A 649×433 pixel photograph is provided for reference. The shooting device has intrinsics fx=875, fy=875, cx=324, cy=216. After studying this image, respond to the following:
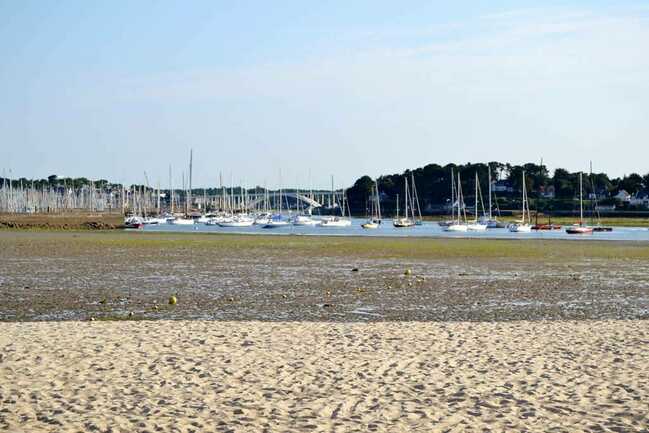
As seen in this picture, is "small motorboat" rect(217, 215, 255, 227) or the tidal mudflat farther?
"small motorboat" rect(217, 215, 255, 227)

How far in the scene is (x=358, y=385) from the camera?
516 inches

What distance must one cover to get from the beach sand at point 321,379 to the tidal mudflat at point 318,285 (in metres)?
4.92

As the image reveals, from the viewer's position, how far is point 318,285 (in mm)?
31812

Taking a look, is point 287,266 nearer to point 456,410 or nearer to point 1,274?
point 1,274

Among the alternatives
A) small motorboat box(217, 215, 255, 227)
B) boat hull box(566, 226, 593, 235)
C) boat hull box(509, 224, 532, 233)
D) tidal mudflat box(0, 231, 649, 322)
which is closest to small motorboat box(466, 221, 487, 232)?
boat hull box(509, 224, 532, 233)

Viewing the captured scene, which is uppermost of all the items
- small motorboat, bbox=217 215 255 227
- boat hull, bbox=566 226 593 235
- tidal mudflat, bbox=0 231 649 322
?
small motorboat, bbox=217 215 255 227

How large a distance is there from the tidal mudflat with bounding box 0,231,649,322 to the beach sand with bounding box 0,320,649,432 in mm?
4922

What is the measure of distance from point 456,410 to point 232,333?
289 inches

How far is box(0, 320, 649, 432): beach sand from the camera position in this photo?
11203mm

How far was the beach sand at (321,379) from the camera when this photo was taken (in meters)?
11.2

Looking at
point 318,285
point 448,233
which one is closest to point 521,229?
point 448,233

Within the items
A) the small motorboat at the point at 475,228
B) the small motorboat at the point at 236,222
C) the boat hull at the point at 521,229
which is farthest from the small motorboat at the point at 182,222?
the boat hull at the point at 521,229

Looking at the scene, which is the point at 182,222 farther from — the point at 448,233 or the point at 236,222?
the point at 448,233

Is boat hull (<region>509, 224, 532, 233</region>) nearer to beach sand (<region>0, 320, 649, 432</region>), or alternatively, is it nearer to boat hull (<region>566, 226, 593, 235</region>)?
boat hull (<region>566, 226, 593, 235</region>)
